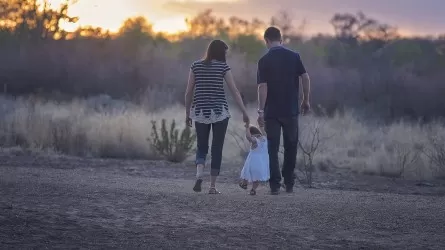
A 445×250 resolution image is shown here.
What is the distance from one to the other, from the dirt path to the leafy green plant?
6072 mm

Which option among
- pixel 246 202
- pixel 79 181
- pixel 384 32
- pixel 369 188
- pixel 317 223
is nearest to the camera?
pixel 317 223

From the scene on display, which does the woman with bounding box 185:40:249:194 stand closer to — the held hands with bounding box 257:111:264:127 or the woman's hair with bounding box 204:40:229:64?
the woman's hair with bounding box 204:40:229:64

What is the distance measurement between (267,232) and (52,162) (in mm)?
8372

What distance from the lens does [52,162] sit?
14.8 meters

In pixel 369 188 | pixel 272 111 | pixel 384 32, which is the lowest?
pixel 369 188

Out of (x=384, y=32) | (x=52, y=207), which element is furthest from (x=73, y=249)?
(x=384, y=32)

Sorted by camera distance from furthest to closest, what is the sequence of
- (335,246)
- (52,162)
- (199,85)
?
(52,162) < (199,85) < (335,246)

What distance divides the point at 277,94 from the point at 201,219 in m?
2.68

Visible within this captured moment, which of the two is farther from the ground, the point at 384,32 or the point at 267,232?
the point at 384,32

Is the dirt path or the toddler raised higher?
the toddler

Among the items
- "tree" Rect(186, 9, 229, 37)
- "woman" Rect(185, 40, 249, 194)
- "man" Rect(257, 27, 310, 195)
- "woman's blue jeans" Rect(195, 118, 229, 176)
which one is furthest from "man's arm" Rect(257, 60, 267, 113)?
"tree" Rect(186, 9, 229, 37)

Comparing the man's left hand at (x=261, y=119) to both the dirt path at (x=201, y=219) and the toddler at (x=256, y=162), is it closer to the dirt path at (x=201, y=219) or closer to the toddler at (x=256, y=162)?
the toddler at (x=256, y=162)

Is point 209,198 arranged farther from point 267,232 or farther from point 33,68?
point 33,68

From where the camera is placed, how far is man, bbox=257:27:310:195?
9.91 meters
